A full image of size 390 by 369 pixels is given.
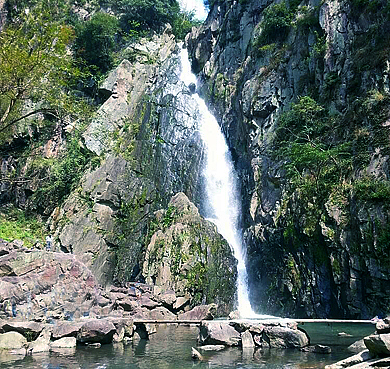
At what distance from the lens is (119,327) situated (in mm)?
14938

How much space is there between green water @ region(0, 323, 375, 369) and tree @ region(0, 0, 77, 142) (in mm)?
8450

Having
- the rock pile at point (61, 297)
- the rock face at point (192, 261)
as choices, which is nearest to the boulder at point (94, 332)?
the rock pile at point (61, 297)

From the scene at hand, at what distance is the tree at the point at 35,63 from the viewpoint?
1552 centimetres

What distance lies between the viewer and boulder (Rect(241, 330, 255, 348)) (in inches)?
523

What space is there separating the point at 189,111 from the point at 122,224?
444 inches

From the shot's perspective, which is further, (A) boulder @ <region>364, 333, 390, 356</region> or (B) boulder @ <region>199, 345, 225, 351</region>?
(B) boulder @ <region>199, 345, 225, 351</region>

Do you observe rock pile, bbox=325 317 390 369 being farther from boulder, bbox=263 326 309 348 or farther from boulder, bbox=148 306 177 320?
boulder, bbox=148 306 177 320

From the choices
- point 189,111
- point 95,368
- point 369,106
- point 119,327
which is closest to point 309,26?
point 369,106

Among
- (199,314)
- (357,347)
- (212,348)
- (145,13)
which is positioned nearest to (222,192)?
→ (199,314)

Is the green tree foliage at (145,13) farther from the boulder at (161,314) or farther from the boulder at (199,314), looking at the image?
the boulder at (199,314)

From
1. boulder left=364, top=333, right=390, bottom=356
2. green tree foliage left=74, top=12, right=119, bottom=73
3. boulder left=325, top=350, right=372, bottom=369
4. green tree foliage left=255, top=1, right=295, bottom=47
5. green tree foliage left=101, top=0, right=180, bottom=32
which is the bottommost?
boulder left=325, top=350, right=372, bottom=369

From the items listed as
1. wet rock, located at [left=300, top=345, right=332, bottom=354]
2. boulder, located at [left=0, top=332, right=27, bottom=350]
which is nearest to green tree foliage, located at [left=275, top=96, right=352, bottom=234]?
wet rock, located at [left=300, top=345, right=332, bottom=354]

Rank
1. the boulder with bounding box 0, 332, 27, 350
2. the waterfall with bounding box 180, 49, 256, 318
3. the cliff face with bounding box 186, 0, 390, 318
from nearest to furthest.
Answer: the boulder with bounding box 0, 332, 27, 350 → the cliff face with bounding box 186, 0, 390, 318 → the waterfall with bounding box 180, 49, 256, 318

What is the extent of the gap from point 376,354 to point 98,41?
38383 mm
